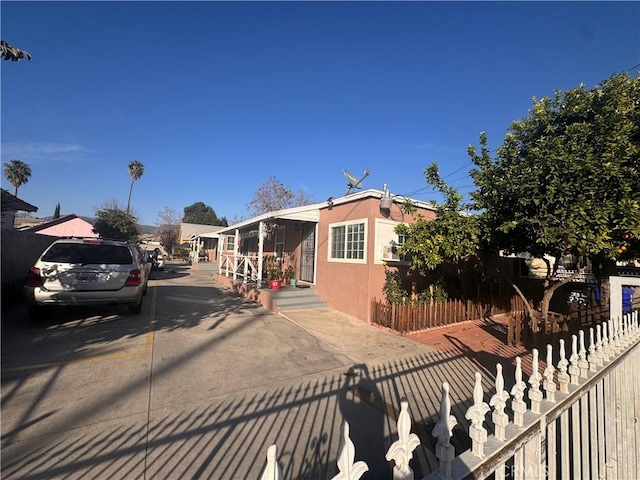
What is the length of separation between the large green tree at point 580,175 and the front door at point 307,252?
6809 millimetres

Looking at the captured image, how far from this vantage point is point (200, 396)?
12.3 feet

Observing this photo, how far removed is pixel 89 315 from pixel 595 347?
9337mm

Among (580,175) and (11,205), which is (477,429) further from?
(11,205)

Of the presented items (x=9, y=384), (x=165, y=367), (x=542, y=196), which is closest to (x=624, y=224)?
(x=542, y=196)

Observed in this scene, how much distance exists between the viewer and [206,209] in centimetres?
7988

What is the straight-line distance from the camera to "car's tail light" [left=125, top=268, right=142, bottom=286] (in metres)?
6.41

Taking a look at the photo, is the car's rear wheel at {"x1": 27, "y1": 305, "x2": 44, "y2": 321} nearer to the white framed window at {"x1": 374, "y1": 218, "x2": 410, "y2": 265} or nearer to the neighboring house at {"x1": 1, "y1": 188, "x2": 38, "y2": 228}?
the neighboring house at {"x1": 1, "y1": 188, "x2": 38, "y2": 228}

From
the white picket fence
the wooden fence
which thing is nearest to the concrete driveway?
the wooden fence

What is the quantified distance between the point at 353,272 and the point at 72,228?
114ft

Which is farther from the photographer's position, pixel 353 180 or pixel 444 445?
pixel 353 180

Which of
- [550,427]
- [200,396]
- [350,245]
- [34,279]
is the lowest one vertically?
[200,396]

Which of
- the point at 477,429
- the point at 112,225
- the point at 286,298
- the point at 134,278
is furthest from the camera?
the point at 112,225

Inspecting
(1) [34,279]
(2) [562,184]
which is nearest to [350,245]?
(2) [562,184]

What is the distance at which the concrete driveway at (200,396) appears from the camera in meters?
2.61
